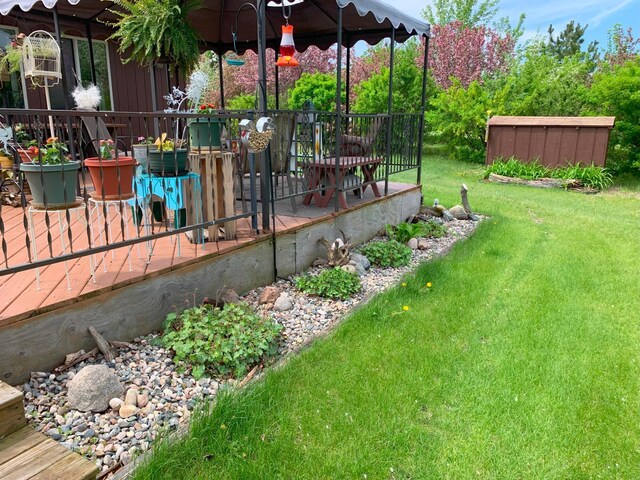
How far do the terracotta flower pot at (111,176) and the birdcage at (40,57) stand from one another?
1.84 meters

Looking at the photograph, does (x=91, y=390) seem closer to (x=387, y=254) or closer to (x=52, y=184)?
(x=52, y=184)

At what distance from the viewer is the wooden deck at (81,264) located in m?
2.27

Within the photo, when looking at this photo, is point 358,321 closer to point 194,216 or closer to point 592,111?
point 194,216

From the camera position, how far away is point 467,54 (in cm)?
1766

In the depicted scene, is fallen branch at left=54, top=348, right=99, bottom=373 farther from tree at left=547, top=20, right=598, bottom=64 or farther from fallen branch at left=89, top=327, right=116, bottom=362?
tree at left=547, top=20, right=598, bottom=64

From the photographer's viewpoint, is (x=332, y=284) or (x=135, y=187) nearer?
(x=135, y=187)

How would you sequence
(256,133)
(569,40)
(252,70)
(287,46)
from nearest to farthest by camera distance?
1. (256,133)
2. (287,46)
3. (252,70)
4. (569,40)

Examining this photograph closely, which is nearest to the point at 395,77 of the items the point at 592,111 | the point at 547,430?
the point at 592,111

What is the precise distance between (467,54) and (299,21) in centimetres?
1366

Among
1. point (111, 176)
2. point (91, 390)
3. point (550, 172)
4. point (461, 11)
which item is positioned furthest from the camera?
point (461, 11)

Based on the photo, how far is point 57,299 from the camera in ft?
7.50

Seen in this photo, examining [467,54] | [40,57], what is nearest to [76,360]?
[40,57]

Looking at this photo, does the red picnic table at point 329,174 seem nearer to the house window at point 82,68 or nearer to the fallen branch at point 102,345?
the fallen branch at point 102,345

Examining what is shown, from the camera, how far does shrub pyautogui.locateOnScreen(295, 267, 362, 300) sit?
3.54 meters
